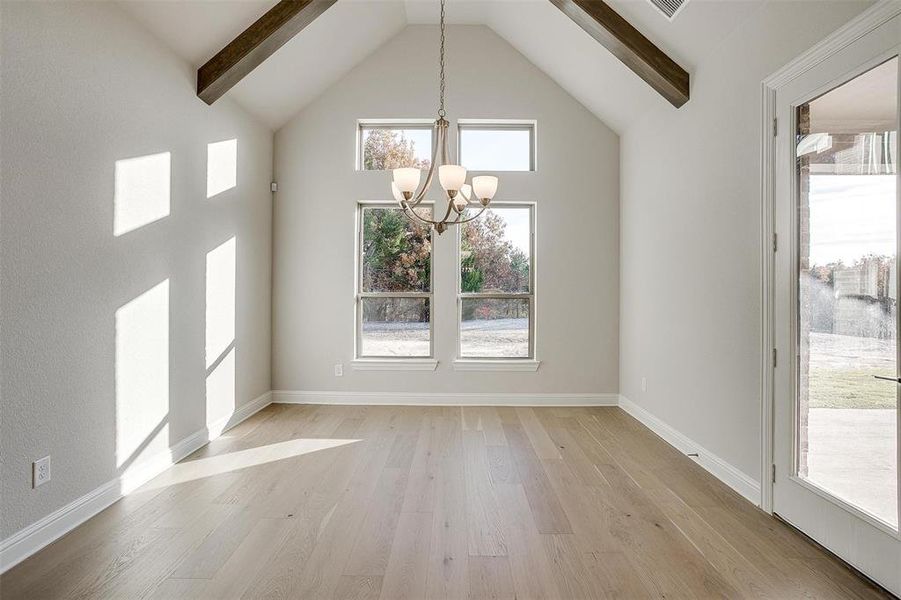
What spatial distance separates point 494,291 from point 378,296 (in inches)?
48.1

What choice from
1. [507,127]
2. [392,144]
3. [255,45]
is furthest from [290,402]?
[507,127]

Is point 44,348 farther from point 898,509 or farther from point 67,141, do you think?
point 898,509

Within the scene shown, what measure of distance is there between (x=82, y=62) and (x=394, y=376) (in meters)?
3.48

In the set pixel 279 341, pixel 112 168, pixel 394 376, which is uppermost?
pixel 112 168

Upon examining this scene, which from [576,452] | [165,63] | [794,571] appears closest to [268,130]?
[165,63]

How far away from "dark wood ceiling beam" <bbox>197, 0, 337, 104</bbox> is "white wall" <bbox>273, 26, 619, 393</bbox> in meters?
1.34

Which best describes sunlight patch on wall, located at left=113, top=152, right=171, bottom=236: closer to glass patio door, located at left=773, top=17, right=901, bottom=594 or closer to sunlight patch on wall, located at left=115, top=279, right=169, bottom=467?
sunlight patch on wall, located at left=115, top=279, right=169, bottom=467

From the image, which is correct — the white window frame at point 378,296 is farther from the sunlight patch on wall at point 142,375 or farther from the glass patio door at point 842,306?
the glass patio door at point 842,306


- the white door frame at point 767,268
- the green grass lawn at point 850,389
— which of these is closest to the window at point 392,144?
the white door frame at point 767,268

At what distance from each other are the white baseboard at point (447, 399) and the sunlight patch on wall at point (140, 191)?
2.43m

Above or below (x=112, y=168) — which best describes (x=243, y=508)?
below

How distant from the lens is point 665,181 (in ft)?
12.7

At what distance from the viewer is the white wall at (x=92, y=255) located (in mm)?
2131

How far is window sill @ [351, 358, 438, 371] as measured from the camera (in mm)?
4953
